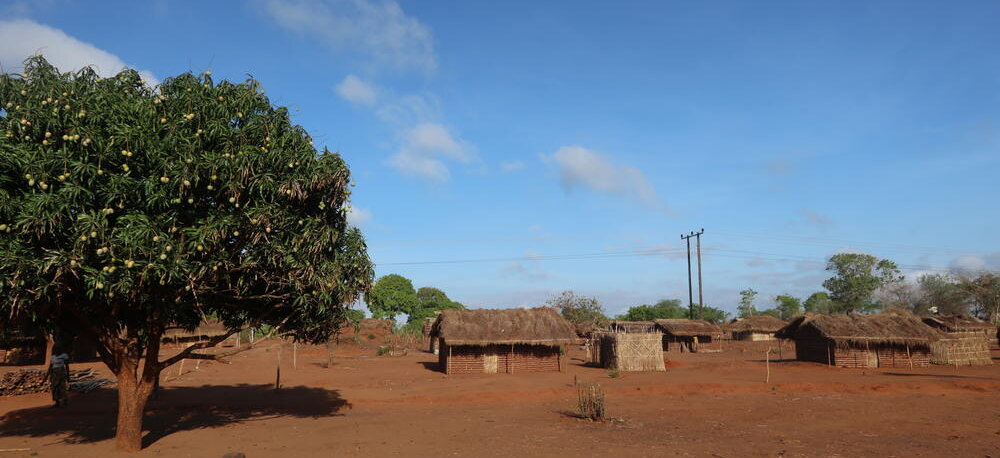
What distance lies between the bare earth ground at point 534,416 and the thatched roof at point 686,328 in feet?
65.3

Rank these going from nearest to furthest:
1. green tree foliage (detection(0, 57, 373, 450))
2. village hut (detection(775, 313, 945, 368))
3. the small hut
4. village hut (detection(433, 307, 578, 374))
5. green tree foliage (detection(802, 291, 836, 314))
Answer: green tree foliage (detection(0, 57, 373, 450)) → village hut (detection(433, 307, 578, 374)) → the small hut → village hut (detection(775, 313, 945, 368)) → green tree foliage (detection(802, 291, 836, 314))

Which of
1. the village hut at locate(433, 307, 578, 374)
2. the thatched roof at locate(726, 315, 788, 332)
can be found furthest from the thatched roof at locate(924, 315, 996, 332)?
the village hut at locate(433, 307, 578, 374)

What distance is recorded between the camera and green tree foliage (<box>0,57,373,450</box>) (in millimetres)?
9328

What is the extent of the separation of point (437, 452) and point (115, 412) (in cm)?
1102

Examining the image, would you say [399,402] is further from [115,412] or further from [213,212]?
[213,212]

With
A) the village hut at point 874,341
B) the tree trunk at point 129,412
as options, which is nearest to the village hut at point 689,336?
the village hut at point 874,341

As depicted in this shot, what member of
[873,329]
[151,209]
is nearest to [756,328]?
[873,329]

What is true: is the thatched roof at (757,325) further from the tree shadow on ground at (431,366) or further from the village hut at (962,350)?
the tree shadow on ground at (431,366)

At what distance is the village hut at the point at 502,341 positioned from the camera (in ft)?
98.5

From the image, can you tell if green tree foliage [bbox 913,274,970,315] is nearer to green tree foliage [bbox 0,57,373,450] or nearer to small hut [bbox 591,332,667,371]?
small hut [bbox 591,332,667,371]

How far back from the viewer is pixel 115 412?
17.4m

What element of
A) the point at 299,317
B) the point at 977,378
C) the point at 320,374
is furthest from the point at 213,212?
the point at 977,378

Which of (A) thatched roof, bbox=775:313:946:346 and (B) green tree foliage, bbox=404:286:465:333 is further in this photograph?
(B) green tree foliage, bbox=404:286:465:333

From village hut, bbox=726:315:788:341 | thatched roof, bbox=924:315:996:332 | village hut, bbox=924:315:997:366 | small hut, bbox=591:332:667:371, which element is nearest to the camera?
small hut, bbox=591:332:667:371
